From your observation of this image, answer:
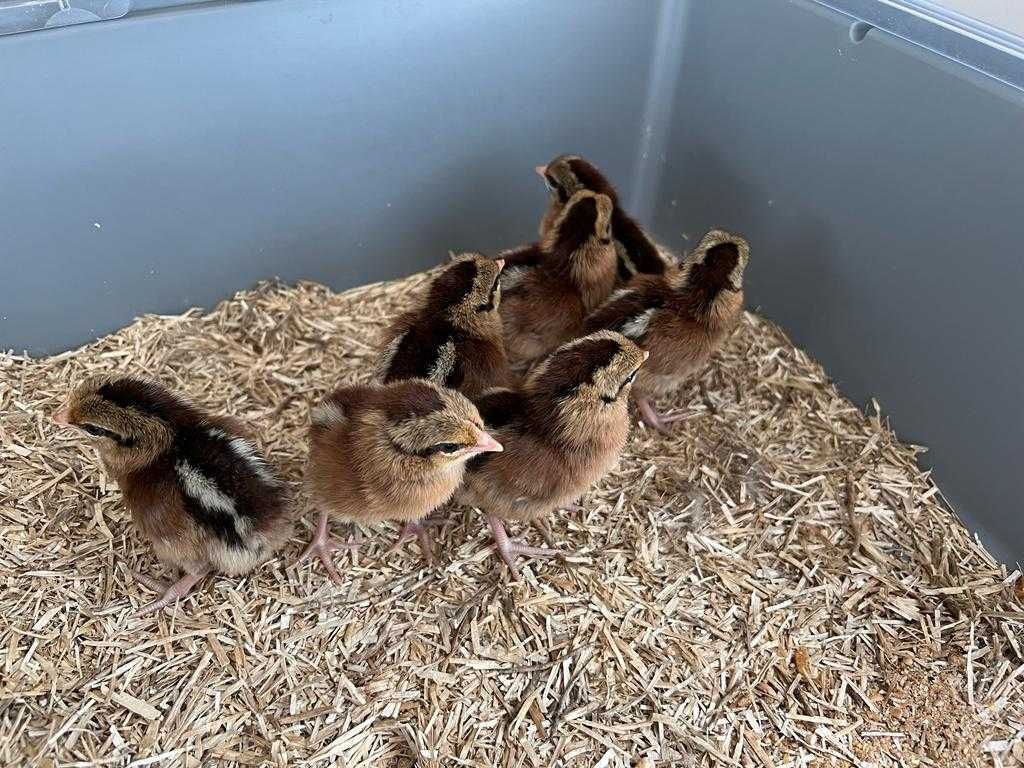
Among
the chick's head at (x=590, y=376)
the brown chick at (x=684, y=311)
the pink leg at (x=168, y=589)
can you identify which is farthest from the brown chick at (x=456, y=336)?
the pink leg at (x=168, y=589)

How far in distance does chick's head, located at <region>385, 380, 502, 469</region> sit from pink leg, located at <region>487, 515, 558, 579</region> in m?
0.44

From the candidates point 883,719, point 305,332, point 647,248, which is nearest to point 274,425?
point 305,332

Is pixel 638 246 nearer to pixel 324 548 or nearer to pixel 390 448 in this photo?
pixel 390 448

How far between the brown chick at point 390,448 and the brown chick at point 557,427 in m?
0.13

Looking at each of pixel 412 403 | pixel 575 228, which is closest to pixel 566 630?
pixel 412 403

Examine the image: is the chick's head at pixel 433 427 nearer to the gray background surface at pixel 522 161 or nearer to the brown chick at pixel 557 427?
the brown chick at pixel 557 427

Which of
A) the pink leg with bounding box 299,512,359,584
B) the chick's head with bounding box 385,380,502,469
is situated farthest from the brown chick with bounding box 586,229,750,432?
the pink leg with bounding box 299,512,359,584

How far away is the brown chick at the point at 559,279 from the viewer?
249 centimetres

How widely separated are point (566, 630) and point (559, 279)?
1.08 m

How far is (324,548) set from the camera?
2.20m

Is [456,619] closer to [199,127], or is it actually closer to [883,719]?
[883,719]

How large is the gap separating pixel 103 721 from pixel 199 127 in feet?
5.67

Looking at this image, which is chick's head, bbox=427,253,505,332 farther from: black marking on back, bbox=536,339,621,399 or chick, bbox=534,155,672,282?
chick, bbox=534,155,672,282

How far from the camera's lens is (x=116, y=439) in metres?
1.90
